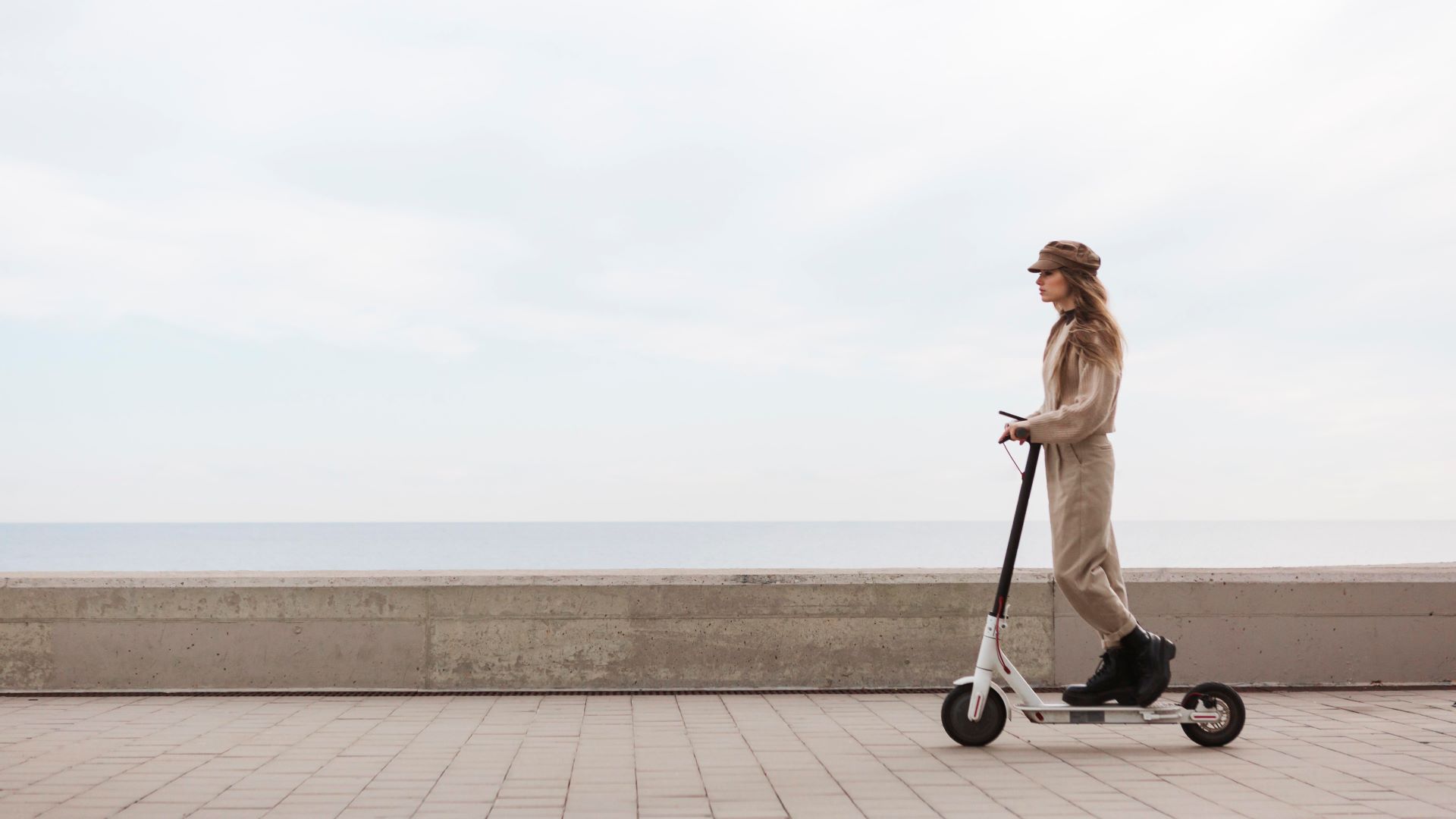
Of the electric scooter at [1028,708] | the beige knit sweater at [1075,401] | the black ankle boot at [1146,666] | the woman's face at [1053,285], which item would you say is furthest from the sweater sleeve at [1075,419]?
the black ankle boot at [1146,666]

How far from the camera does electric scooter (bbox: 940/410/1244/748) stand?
531 cm

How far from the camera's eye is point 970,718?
17.7 ft

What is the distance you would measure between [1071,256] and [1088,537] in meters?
1.21

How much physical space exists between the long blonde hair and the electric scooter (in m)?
0.46

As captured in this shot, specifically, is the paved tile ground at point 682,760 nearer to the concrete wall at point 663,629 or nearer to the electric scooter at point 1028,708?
the electric scooter at point 1028,708

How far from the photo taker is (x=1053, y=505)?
5441 mm

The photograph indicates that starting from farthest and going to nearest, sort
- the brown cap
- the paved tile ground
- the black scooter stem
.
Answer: the brown cap, the black scooter stem, the paved tile ground

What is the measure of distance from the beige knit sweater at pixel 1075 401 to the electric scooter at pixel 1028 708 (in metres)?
0.14

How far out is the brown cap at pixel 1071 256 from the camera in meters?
5.59

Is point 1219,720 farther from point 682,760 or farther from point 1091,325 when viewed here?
point 682,760

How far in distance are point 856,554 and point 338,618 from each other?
150500 millimetres

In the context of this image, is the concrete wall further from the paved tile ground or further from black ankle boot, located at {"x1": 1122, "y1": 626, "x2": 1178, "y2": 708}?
black ankle boot, located at {"x1": 1122, "y1": 626, "x2": 1178, "y2": 708}

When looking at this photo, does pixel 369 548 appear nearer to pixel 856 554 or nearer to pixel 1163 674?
pixel 856 554

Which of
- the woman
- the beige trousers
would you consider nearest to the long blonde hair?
the woman
